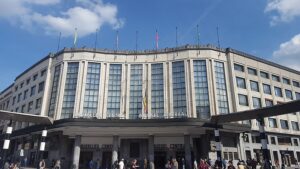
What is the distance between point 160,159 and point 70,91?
61.9 feet

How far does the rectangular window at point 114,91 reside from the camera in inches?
1740

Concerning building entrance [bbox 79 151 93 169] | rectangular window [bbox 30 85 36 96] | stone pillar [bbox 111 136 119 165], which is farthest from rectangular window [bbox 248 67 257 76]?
rectangular window [bbox 30 85 36 96]

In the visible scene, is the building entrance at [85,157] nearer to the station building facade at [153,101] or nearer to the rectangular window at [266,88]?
the station building facade at [153,101]

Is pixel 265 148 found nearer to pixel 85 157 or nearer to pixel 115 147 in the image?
pixel 115 147

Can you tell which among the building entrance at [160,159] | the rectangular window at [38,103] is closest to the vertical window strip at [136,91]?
the building entrance at [160,159]

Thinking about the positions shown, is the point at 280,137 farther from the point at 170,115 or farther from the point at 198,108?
the point at 170,115

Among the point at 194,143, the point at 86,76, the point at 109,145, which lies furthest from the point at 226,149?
the point at 86,76

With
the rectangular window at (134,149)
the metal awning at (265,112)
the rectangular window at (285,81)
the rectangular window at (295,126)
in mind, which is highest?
the rectangular window at (285,81)

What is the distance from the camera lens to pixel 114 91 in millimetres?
45656

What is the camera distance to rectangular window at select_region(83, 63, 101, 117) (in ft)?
144

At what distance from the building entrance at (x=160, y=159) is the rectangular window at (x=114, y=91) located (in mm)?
9232

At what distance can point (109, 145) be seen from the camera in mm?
40812

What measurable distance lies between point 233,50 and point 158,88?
52.5 feet

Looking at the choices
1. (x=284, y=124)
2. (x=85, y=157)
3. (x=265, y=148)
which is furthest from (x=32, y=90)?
(x=284, y=124)
